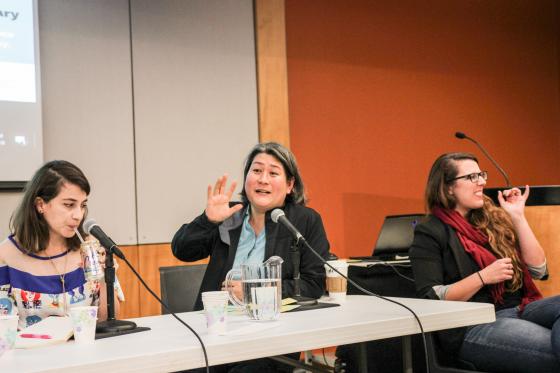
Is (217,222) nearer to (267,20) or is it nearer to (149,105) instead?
(149,105)

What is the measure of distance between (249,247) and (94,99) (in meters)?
1.79

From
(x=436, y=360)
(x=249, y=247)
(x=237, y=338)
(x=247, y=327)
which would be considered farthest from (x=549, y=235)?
(x=237, y=338)

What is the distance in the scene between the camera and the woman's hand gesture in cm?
260

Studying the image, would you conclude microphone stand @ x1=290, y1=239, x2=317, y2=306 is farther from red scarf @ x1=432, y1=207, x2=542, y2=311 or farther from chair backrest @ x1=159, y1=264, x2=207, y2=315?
red scarf @ x1=432, y1=207, x2=542, y2=311

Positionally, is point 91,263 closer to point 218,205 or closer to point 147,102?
point 218,205

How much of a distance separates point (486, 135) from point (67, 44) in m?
3.17

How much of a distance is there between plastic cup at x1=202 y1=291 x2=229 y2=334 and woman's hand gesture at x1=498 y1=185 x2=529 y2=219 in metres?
1.50

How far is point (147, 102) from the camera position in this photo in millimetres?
3869

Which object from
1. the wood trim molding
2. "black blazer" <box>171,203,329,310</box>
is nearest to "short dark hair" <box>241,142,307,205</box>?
"black blazer" <box>171,203,329,310</box>

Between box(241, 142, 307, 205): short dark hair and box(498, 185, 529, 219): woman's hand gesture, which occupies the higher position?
box(241, 142, 307, 205): short dark hair

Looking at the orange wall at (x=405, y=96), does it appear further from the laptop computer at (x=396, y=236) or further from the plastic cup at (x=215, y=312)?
the plastic cup at (x=215, y=312)

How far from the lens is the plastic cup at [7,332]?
1.29 metres

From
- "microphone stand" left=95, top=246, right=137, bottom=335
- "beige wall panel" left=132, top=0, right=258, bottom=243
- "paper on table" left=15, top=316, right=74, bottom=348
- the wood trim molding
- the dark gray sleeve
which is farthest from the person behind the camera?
the wood trim molding

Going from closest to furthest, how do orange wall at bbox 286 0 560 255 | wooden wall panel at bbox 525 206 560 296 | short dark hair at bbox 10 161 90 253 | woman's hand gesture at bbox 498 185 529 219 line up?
short dark hair at bbox 10 161 90 253 → woman's hand gesture at bbox 498 185 529 219 → wooden wall panel at bbox 525 206 560 296 → orange wall at bbox 286 0 560 255
